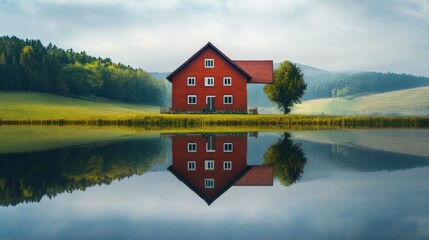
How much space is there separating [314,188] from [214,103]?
160ft

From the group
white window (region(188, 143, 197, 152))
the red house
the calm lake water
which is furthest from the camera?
the red house

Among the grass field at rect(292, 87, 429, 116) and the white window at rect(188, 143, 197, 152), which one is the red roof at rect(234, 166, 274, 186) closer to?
the white window at rect(188, 143, 197, 152)

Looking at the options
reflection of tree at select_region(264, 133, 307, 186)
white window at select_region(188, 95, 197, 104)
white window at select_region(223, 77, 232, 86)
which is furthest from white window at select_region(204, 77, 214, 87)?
reflection of tree at select_region(264, 133, 307, 186)

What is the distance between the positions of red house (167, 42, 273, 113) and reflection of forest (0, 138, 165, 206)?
122 feet

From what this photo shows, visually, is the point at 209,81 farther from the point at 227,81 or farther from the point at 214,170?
the point at 214,170

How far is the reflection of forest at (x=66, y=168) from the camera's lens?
40.4 ft

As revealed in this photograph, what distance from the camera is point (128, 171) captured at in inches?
624

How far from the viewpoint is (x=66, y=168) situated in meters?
16.3

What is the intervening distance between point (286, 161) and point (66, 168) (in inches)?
347

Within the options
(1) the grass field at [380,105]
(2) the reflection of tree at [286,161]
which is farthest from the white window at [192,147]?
(1) the grass field at [380,105]

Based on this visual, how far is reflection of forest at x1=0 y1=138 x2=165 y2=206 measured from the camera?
12.3 m

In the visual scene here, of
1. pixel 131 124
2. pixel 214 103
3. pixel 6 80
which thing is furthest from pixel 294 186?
pixel 6 80

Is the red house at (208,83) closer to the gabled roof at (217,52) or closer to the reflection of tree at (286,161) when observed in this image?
the gabled roof at (217,52)

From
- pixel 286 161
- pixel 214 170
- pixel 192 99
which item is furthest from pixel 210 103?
pixel 214 170
